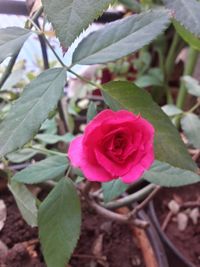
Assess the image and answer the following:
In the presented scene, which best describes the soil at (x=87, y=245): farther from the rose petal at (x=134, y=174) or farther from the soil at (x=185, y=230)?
the rose petal at (x=134, y=174)

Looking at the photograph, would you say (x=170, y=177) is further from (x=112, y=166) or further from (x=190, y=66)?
(x=190, y=66)

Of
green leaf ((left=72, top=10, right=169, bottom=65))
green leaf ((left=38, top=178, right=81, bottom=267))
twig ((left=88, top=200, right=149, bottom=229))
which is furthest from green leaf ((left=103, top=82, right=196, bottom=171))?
twig ((left=88, top=200, right=149, bottom=229))

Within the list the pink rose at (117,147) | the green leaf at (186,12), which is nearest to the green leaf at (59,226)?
the pink rose at (117,147)

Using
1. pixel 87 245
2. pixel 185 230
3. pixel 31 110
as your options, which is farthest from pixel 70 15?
pixel 185 230

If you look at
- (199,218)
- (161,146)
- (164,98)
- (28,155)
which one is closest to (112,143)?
(161,146)

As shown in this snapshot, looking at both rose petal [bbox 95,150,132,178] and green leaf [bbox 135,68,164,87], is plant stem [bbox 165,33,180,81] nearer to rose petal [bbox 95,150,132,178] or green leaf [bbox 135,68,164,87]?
green leaf [bbox 135,68,164,87]

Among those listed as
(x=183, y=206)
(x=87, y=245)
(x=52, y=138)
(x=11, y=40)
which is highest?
(x=11, y=40)
